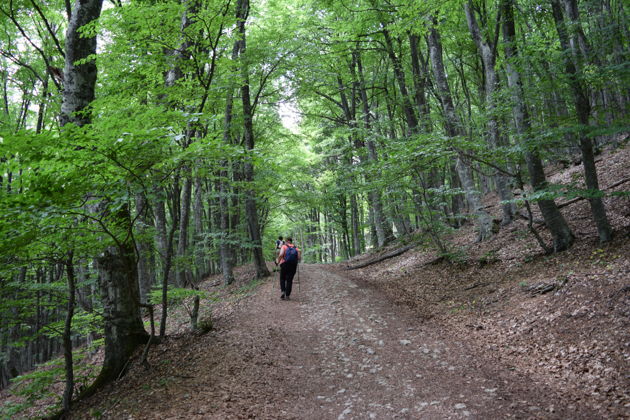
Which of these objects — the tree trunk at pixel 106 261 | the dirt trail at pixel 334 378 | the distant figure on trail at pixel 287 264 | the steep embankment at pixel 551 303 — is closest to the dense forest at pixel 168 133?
the tree trunk at pixel 106 261

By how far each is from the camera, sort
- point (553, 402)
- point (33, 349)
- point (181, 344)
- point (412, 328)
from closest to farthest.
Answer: point (553, 402) → point (412, 328) → point (181, 344) → point (33, 349)

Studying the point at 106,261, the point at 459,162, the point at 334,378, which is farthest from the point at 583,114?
the point at 106,261

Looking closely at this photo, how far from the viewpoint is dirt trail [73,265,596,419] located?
3.92m

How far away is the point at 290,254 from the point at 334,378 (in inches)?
216

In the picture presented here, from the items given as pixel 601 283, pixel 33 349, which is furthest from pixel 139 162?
pixel 33 349

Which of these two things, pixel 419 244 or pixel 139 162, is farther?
pixel 419 244

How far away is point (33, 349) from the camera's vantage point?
676 inches

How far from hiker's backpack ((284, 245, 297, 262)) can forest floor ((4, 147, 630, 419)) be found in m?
1.50

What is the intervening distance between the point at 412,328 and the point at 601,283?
3188 mm

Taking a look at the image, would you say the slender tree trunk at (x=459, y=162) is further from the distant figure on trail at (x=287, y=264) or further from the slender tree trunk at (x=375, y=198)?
the distant figure on trail at (x=287, y=264)

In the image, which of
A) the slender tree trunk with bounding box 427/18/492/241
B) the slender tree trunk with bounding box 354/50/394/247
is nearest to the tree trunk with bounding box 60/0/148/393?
the slender tree trunk with bounding box 427/18/492/241

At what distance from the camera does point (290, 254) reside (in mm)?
10305

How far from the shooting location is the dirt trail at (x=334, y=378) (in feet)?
12.9

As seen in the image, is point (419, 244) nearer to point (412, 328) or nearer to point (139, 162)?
point (412, 328)
